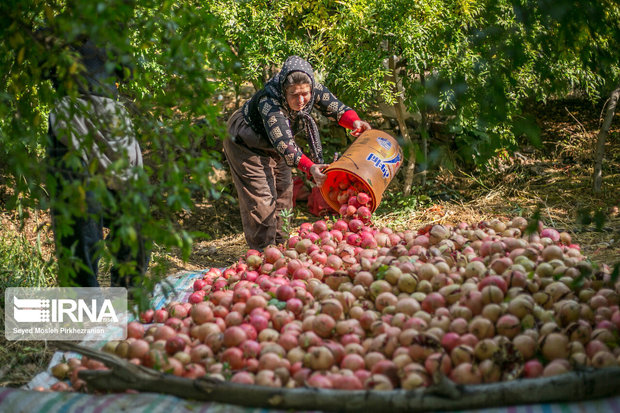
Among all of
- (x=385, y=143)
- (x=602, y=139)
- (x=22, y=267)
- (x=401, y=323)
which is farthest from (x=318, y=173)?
(x=602, y=139)

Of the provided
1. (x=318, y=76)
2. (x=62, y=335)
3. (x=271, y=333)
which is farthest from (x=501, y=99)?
(x=318, y=76)

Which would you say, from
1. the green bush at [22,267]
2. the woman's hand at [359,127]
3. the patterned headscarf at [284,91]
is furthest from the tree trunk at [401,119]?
the green bush at [22,267]

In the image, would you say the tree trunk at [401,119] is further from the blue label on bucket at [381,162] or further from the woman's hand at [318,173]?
the woman's hand at [318,173]

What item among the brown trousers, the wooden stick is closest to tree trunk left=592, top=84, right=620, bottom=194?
the brown trousers

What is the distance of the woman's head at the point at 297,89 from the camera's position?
353 cm

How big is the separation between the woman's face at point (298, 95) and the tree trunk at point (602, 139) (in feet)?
9.29

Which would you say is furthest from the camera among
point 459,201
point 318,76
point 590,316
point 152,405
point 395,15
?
point 459,201

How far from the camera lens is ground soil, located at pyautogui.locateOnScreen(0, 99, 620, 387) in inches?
179

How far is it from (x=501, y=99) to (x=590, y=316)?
2.75 feet

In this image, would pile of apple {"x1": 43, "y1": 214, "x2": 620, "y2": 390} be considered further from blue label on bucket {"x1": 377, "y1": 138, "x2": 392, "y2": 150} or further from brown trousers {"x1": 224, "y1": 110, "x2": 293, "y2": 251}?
brown trousers {"x1": 224, "y1": 110, "x2": 293, "y2": 251}

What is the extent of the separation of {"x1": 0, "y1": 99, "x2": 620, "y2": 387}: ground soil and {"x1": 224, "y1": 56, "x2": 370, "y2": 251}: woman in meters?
0.76

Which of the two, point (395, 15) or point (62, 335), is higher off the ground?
point (395, 15)

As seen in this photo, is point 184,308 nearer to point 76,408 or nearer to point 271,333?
point 271,333

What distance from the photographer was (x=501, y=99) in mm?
1755
